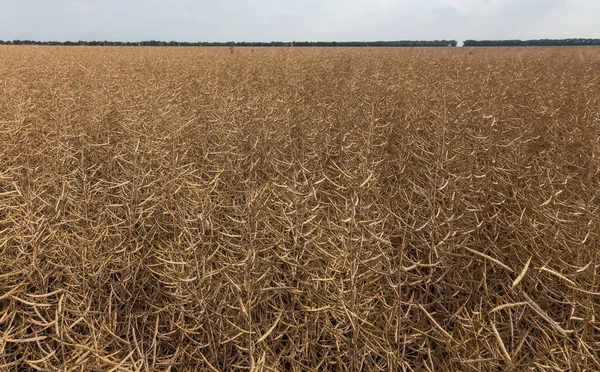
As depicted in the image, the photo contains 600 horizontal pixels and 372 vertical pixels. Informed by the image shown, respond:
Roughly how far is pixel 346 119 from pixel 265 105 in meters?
1.07

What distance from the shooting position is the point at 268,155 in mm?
2895

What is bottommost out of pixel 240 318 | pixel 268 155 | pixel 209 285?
pixel 240 318

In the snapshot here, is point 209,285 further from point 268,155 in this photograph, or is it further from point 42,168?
point 42,168

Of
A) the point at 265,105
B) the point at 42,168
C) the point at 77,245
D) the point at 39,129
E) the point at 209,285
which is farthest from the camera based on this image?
the point at 265,105

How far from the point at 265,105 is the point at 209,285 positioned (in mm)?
3248

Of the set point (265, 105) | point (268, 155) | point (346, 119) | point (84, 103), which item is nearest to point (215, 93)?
point (265, 105)

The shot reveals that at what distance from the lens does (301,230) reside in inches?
64.6

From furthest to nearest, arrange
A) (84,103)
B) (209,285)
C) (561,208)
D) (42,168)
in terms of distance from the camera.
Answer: (84,103), (42,168), (561,208), (209,285)

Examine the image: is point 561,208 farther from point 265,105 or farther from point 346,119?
point 265,105

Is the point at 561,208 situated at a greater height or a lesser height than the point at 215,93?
lesser

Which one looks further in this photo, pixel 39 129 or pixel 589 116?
pixel 589 116

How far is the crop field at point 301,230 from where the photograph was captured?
1428 millimetres

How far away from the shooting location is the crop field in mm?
1428

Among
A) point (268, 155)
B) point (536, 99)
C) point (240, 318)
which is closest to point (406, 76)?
point (536, 99)
